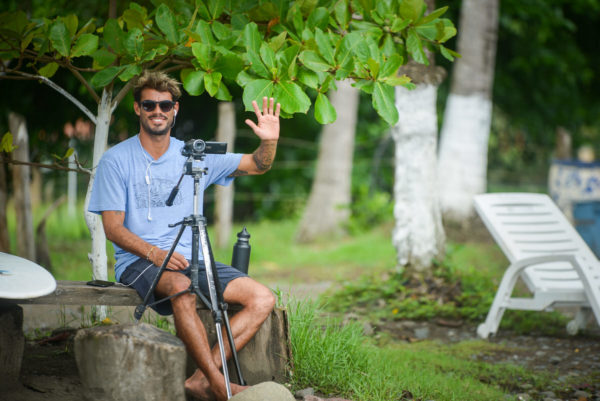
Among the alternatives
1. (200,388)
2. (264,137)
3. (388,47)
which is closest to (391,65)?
(388,47)

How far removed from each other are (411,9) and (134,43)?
1.59 m

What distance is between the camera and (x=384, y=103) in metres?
4.01

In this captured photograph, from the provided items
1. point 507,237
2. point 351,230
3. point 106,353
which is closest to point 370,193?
point 351,230

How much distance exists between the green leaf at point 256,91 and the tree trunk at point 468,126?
235 inches

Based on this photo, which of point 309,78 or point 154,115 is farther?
point 309,78

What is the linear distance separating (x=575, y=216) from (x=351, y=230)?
414cm

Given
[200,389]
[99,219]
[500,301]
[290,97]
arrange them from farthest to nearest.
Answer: [500,301], [99,219], [290,97], [200,389]

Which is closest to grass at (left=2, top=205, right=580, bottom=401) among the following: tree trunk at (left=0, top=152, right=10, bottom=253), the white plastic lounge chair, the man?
the white plastic lounge chair

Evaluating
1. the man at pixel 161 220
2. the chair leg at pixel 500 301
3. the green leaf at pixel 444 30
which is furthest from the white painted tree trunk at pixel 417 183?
the man at pixel 161 220

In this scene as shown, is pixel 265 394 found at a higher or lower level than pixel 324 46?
lower

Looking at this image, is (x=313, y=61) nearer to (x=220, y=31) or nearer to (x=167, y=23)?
(x=220, y=31)

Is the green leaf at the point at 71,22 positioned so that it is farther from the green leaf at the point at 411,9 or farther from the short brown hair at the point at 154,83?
the green leaf at the point at 411,9

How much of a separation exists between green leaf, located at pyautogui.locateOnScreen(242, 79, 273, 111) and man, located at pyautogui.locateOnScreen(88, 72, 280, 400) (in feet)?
0.15

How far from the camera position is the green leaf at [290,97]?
3.94m
